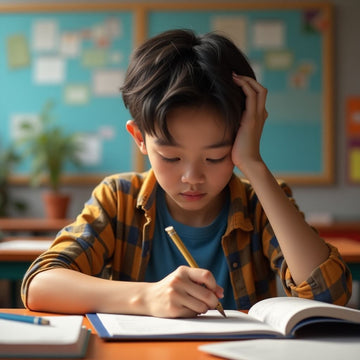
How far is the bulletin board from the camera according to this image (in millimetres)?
4480

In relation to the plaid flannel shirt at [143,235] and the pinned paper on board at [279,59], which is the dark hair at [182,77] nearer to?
the plaid flannel shirt at [143,235]

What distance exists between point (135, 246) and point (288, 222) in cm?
38

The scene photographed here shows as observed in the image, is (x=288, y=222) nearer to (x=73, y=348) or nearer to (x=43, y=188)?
(x=73, y=348)

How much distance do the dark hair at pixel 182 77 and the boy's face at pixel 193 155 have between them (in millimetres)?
18

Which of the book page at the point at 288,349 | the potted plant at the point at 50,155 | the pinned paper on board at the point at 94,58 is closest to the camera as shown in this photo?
the book page at the point at 288,349

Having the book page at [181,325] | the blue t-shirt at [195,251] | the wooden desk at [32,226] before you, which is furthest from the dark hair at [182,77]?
the wooden desk at [32,226]

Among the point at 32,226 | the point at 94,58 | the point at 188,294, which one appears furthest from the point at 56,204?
the point at 188,294

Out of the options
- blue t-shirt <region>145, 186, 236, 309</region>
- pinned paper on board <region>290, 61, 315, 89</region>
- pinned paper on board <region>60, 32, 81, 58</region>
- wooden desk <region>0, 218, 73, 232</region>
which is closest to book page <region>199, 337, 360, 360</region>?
blue t-shirt <region>145, 186, 236, 309</region>

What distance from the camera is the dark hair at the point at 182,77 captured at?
1.24m

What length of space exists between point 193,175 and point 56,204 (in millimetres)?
3279

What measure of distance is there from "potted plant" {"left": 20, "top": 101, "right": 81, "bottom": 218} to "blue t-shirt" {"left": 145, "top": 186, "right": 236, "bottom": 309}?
2945mm

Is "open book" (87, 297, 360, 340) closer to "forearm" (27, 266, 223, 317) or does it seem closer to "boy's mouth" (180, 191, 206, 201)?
"forearm" (27, 266, 223, 317)

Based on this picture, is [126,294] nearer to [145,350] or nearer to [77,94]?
[145,350]

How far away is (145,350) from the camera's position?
832 millimetres
